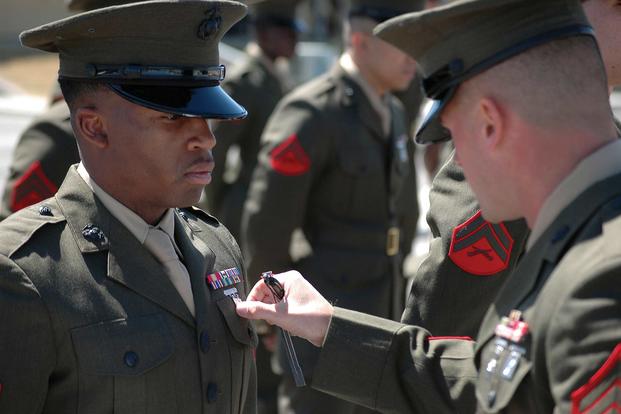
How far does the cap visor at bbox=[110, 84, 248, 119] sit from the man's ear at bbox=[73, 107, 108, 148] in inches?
3.6

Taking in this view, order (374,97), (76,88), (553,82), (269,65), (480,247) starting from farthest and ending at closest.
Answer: (269,65)
(374,97)
(480,247)
(76,88)
(553,82)

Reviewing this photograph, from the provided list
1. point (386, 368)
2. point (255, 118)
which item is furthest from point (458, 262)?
point (255, 118)

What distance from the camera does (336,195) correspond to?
17.0ft

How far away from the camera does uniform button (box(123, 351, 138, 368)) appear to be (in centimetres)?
233

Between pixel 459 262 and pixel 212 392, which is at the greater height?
pixel 459 262

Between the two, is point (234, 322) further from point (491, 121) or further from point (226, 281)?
point (491, 121)

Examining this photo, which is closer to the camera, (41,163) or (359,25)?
(41,163)

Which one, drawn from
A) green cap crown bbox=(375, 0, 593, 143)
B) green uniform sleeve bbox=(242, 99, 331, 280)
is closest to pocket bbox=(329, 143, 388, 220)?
green uniform sleeve bbox=(242, 99, 331, 280)

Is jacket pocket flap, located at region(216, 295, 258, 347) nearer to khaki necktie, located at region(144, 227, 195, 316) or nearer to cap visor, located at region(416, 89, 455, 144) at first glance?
khaki necktie, located at region(144, 227, 195, 316)

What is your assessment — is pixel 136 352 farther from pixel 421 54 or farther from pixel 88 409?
pixel 421 54

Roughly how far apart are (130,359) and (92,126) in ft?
1.93

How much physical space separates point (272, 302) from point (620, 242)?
1012 mm

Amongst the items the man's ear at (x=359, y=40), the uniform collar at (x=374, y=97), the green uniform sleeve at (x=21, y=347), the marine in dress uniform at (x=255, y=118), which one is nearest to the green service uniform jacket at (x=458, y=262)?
the green uniform sleeve at (x=21, y=347)

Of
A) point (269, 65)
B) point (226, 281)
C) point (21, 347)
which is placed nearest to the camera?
point (21, 347)
